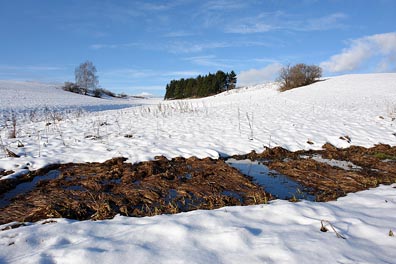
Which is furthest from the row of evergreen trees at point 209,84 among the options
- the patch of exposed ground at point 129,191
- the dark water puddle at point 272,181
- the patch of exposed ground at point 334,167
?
the patch of exposed ground at point 129,191

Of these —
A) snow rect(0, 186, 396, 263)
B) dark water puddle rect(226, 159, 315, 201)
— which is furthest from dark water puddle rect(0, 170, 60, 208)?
dark water puddle rect(226, 159, 315, 201)

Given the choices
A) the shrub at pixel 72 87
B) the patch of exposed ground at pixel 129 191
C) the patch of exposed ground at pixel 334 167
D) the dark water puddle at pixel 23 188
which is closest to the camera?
the patch of exposed ground at pixel 129 191

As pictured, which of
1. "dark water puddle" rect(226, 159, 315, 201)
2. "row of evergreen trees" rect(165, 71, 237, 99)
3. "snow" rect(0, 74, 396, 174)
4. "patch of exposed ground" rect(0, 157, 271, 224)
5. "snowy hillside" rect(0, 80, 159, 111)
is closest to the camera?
"patch of exposed ground" rect(0, 157, 271, 224)

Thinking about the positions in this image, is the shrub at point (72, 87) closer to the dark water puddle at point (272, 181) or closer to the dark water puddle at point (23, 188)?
the dark water puddle at point (23, 188)

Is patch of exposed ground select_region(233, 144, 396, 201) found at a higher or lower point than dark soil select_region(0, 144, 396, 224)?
higher

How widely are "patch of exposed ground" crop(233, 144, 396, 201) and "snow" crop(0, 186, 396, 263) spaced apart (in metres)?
0.98

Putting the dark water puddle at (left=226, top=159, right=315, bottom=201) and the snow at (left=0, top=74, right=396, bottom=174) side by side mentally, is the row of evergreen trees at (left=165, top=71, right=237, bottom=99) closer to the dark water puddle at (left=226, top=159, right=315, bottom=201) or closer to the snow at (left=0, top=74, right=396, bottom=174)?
the snow at (left=0, top=74, right=396, bottom=174)

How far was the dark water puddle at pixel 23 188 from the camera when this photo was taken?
3923 millimetres

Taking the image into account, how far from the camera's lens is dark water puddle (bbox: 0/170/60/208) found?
3.92 metres

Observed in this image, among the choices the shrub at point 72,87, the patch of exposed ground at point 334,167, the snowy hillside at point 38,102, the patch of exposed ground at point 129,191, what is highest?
the shrub at point 72,87

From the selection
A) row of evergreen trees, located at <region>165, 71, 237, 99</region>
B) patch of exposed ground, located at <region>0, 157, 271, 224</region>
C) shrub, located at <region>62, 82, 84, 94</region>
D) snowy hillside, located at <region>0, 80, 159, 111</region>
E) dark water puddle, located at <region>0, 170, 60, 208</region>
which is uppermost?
row of evergreen trees, located at <region>165, 71, 237, 99</region>

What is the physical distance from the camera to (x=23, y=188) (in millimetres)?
4414

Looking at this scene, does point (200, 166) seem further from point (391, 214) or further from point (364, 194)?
point (391, 214)

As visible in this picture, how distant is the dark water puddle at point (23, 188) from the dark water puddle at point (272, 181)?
3898 mm
